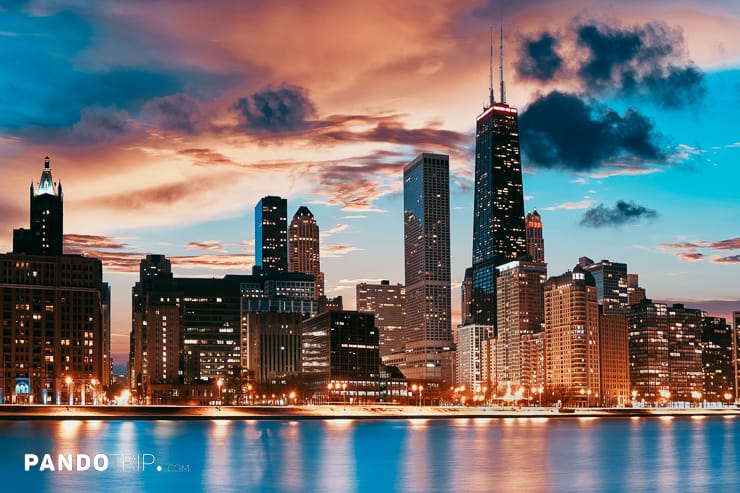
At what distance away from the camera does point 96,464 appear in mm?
96312

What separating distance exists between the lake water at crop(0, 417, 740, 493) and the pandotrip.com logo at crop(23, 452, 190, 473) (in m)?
0.19

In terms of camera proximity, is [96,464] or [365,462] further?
[365,462]

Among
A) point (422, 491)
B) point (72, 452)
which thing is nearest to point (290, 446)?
point (72, 452)

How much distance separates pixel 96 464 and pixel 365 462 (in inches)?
1021

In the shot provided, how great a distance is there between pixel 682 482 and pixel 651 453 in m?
34.4

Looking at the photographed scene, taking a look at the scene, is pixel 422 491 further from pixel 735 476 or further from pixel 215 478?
pixel 735 476

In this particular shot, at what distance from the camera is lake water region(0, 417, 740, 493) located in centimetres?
8275

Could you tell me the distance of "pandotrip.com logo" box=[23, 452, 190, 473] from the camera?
305 feet

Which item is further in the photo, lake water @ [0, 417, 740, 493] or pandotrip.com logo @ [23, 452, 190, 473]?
pandotrip.com logo @ [23, 452, 190, 473]

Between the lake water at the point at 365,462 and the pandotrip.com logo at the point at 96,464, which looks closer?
the lake water at the point at 365,462

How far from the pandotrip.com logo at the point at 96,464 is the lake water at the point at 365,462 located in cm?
19

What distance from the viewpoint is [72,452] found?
114562 mm

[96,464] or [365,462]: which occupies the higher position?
[96,464]

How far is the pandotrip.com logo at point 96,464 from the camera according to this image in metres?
92.9
